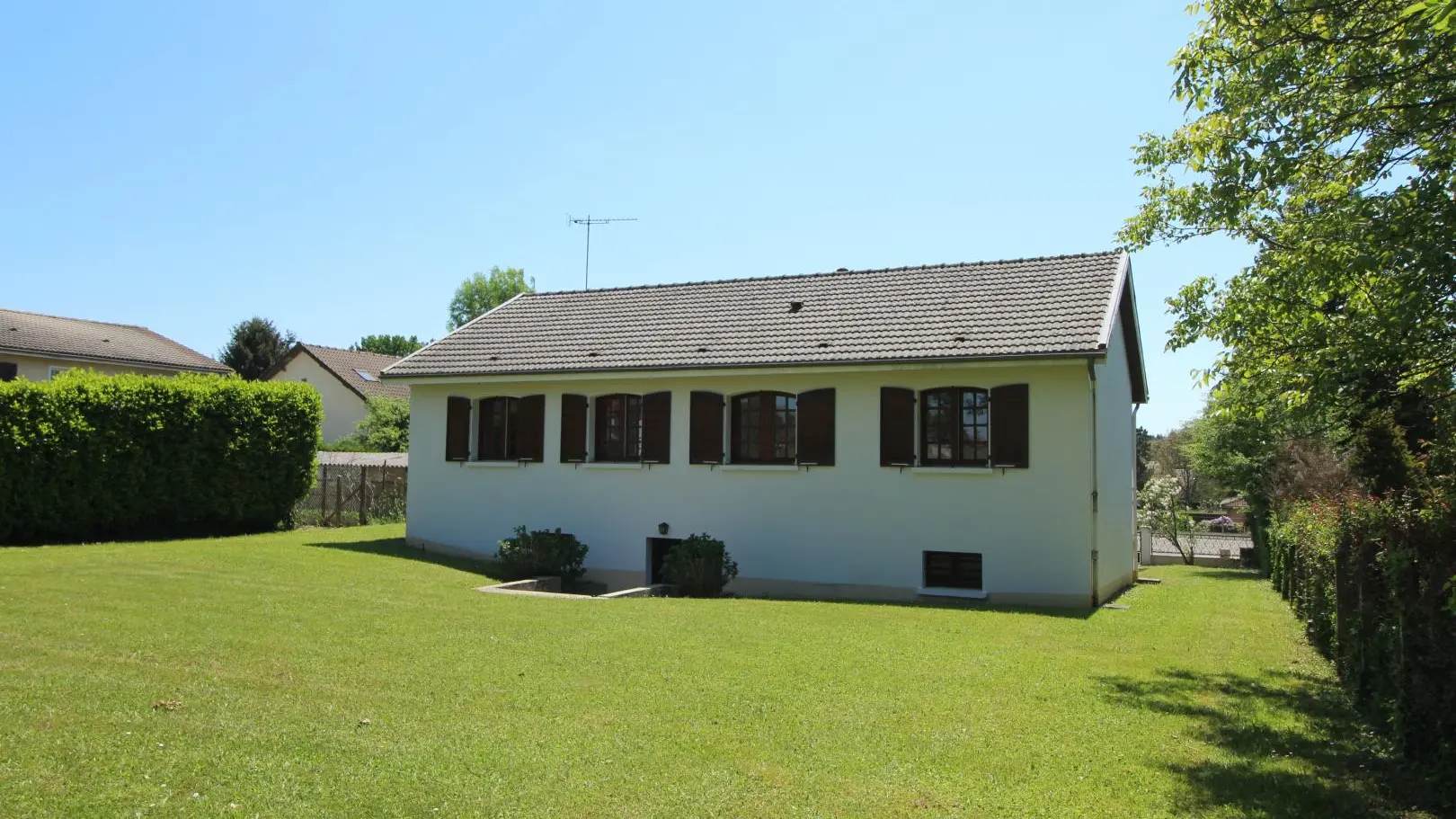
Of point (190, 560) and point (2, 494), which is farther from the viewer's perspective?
point (2, 494)

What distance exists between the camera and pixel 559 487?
20141mm

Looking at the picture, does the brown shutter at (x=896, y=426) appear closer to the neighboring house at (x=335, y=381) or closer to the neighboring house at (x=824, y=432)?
the neighboring house at (x=824, y=432)

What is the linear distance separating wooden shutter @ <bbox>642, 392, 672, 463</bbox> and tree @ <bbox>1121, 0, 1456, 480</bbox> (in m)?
10.3

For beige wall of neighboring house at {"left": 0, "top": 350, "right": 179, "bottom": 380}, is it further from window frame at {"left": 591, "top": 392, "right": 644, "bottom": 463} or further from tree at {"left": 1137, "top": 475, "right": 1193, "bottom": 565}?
tree at {"left": 1137, "top": 475, "right": 1193, "bottom": 565}

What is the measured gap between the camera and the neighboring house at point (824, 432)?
16250 millimetres

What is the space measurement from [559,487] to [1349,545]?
1405 cm

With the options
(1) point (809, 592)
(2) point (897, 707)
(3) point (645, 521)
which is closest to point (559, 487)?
(3) point (645, 521)

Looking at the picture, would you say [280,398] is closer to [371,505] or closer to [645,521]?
[371,505]

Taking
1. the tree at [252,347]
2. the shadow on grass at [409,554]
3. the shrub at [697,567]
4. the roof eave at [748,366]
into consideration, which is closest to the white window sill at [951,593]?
the shrub at [697,567]

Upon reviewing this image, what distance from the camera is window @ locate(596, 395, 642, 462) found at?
19641mm

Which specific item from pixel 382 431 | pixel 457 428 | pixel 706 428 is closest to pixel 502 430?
pixel 457 428

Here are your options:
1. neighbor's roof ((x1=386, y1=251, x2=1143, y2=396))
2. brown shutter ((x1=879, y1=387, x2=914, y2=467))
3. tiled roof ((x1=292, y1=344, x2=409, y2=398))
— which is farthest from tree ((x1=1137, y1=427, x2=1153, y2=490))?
tiled roof ((x1=292, y1=344, x2=409, y2=398))

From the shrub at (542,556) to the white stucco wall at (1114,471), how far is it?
29.8ft

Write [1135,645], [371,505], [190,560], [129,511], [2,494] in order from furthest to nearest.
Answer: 1. [371,505]
2. [129,511]
3. [2,494]
4. [190,560]
5. [1135,645]
